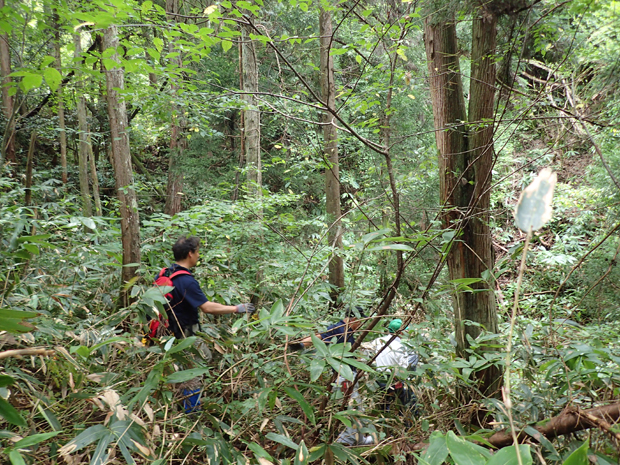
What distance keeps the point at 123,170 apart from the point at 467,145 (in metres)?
3.51

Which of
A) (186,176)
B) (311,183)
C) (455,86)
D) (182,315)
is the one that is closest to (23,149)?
(186,176)

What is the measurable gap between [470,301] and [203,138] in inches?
281

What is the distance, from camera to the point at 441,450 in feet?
3.00

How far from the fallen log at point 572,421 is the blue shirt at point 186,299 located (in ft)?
6.71

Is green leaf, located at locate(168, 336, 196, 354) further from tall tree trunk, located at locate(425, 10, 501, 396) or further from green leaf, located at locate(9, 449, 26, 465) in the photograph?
tall tree trunk, located at locate(425, 10, 501, 396)

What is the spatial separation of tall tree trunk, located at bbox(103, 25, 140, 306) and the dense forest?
0.08 ft

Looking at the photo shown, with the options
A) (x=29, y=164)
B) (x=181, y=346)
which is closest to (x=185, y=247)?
(x=29, y=164)

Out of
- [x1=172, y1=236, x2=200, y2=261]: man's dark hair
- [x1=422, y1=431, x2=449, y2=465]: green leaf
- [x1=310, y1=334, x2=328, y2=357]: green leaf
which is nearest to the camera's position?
[x1=422, y1=431, x2=449, y2=465]: green leaf

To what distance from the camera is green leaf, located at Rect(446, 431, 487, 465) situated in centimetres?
74

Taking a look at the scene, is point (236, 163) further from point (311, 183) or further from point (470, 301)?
point (470, 301)

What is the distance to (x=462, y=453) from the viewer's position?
0.76 meters

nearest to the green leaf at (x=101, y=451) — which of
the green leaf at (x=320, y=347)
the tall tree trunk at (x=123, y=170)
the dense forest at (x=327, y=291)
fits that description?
the dense forest at (x=327, y=291)

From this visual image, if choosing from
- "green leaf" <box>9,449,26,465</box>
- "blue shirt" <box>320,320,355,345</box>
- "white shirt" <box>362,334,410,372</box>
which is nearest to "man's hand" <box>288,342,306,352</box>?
"blue shirt" <box>320,320,355,345</box>

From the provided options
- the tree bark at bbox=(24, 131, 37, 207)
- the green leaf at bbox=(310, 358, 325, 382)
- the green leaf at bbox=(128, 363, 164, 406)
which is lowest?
the green leaf at bbox=(128, 363, 164, 406)
